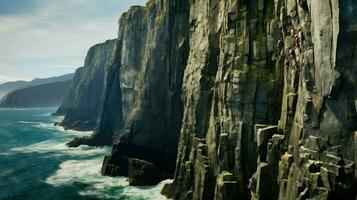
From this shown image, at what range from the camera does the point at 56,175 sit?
7756cm

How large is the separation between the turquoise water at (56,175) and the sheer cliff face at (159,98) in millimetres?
A: 6847

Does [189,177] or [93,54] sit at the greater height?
[93,54]

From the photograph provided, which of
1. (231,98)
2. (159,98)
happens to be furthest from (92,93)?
(231,98)

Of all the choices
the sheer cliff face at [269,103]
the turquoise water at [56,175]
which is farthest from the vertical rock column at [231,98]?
the turquoise water at [56,175]

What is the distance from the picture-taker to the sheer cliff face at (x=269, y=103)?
93.9 feet

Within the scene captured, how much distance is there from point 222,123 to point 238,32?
34.5 feet

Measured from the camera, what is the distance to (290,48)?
36.4 metres

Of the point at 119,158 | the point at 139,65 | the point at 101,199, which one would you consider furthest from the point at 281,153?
the point at 139,65

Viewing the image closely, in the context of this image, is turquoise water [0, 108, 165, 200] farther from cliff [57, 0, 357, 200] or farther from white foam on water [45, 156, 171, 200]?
cliff [57, 0, 357, 200]

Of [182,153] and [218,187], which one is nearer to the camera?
[218,187]

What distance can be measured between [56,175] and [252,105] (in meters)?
49.8

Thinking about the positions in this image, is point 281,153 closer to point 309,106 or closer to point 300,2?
point 309,106

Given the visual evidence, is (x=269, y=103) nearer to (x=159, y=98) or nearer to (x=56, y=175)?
(x=159, y=98)

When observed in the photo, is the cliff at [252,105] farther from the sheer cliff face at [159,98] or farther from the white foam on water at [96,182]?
the white foam on water at [96,182]
